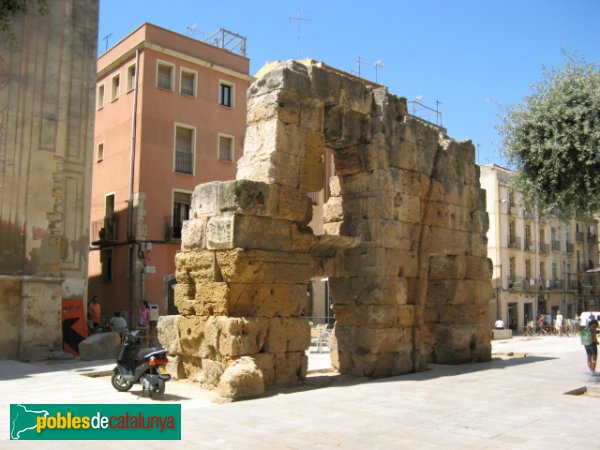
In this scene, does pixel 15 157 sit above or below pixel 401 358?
above

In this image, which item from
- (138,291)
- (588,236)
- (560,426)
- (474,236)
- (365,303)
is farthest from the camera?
(588,236)

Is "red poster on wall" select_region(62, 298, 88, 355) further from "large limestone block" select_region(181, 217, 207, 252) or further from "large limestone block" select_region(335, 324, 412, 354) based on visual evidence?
"large limestone block" select_region(335, 324, 412, 354)

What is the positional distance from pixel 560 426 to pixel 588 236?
39.3m

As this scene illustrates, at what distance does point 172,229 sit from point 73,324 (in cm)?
621

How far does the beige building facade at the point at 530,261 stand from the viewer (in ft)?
112

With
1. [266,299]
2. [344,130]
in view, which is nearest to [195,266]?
[266,299]

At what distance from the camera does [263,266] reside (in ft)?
28.2

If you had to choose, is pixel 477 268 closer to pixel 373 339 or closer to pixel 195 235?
pixel 373 339

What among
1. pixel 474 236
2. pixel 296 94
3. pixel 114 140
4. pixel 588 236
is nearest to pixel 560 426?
pixel 296 94

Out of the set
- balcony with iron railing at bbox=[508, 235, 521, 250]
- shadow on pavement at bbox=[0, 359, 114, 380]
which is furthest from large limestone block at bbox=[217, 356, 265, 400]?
balcony with iron railing at bbox=[508, 235, 521, 250]

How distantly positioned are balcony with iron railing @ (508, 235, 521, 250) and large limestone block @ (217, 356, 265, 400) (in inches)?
1162

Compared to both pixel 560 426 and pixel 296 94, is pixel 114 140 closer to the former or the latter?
pixel 296 94

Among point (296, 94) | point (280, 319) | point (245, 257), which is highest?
point (296, 94)

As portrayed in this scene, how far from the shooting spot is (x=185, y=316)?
9039mm
